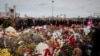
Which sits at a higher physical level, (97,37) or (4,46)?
(97,37)

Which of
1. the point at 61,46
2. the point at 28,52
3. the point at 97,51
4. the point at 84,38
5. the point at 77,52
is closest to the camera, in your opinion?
Answer: the point at 97,51

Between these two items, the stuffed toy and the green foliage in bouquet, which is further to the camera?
the green foliage in bouquet

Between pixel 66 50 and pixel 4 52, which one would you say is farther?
pixel 66 50

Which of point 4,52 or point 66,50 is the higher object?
point 4,52

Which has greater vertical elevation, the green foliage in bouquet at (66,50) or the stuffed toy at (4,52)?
the stuffed toy at (4,52)

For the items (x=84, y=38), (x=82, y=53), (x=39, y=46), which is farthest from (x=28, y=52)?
(x=84, y=38)

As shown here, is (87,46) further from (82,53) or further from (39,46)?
(39,46)

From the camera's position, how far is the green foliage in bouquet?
8.76m

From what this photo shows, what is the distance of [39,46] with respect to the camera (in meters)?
8.16

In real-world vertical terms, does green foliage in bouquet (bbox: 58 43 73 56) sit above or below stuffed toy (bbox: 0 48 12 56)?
below

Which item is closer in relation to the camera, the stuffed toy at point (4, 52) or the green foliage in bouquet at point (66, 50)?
the stuffed toy at point (4, 52)

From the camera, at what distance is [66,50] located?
353 inches

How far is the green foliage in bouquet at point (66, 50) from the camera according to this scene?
8761 mm

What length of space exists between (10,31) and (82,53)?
3.48 m
